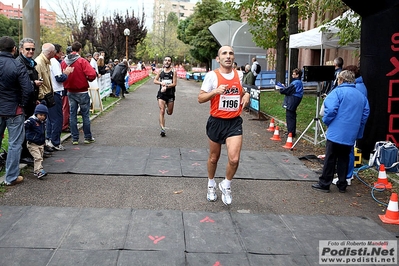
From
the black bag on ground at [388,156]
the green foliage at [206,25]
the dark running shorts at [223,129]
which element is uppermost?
the green foliage at [206,25]

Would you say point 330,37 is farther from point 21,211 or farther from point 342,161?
point 21,211

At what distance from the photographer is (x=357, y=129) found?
239 inches

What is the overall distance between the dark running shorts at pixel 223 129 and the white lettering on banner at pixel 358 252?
1.78 metres

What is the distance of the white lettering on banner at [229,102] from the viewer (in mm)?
5362

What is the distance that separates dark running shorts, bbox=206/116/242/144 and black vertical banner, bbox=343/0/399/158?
141 inches

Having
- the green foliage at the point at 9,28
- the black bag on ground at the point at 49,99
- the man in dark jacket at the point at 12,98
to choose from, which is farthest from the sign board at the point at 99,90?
the green foliage at the point at 9,28

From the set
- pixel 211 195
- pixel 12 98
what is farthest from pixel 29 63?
pixel 211 195

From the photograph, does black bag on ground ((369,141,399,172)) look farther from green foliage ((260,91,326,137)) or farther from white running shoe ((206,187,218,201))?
green foliage ((260,91,326,137))

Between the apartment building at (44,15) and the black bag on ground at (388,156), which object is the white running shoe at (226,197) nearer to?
the black bag on ground at (388,156)

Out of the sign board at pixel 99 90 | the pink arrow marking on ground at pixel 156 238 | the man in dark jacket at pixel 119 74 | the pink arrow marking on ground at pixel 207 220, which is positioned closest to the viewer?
the pink arrow marking on ground at pixel 156 238

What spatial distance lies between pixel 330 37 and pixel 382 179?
10.1m

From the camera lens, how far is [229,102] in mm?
5391

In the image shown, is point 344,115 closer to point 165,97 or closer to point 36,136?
point 36,136

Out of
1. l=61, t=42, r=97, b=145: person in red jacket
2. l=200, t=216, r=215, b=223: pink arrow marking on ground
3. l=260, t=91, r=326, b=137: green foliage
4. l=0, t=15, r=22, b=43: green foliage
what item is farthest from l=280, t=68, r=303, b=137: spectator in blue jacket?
l=0, t=15, r=22, b=43: green foliage
